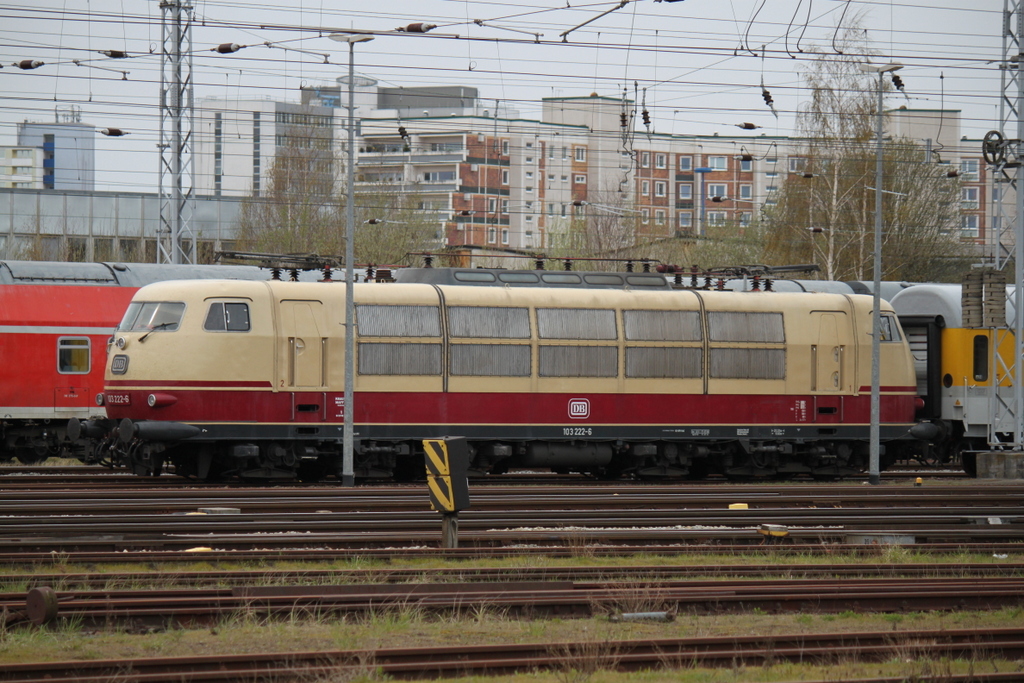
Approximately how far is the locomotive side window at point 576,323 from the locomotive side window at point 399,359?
81.0 inches

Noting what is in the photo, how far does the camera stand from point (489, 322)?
70.4 ft

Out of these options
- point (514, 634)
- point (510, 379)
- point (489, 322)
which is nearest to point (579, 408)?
point (510, 379)

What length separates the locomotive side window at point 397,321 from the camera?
20844 mm

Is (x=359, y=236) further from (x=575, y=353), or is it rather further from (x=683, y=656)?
(x=683, y=656)

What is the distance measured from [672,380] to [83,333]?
12104mm

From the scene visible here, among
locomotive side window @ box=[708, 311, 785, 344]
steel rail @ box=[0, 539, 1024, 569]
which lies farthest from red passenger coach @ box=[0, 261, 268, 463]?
locomotive side window @ box=[708, 311, 785, 344]

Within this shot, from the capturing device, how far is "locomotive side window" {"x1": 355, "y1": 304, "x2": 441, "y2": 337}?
68.4ft

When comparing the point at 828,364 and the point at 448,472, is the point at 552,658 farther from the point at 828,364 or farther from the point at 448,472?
the point at 828,364

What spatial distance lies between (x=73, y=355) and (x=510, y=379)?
9551 millimetres

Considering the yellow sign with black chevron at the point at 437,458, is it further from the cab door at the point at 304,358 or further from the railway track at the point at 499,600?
the cab door at the point at 304,358

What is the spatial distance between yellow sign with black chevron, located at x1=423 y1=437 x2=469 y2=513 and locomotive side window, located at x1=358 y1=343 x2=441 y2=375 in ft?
24.5

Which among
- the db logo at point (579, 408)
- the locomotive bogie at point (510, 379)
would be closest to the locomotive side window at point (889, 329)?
the locomotive bogie at point (510, 379)

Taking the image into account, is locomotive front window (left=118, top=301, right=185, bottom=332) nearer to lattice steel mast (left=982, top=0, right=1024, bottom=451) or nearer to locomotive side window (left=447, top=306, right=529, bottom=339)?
locomotive side window (left=447, top=306, right=529, bottom=339)

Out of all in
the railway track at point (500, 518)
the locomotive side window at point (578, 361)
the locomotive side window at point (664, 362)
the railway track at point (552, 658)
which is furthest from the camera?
the locomotive side window at point (664, 362)
